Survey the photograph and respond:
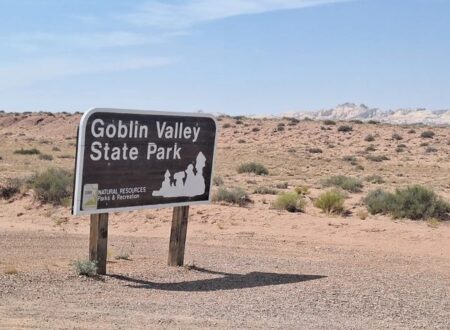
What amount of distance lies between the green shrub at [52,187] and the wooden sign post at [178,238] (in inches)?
337

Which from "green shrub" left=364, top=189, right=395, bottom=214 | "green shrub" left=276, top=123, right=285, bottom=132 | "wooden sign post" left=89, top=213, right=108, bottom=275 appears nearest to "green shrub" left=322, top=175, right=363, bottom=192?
"green shrub" left=364, top=189, right=395, bottom=214

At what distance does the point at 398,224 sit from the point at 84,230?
8017 mm

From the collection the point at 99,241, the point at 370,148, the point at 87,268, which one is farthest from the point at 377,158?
the point at 87,268

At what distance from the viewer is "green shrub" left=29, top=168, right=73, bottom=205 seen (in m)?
19.3

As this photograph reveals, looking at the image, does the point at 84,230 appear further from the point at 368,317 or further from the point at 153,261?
the point at 368,317

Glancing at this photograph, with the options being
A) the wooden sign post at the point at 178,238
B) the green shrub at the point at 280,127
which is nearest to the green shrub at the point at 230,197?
the wooden sign post at the point at 178,238

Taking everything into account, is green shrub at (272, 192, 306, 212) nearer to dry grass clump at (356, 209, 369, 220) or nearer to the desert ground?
the desert ground

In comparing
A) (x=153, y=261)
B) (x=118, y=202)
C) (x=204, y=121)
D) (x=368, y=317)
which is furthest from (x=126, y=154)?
(x=368, y=317)

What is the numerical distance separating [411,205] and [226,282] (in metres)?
9.47

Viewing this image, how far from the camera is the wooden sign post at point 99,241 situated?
9992 mm

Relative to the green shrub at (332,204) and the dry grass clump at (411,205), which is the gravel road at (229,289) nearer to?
the dry grass clump at (411,205)

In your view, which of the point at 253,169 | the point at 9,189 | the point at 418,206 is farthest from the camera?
the point at 253,169

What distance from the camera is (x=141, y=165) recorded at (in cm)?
1034

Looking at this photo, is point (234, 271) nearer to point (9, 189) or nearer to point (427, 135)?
point (9, 189)
